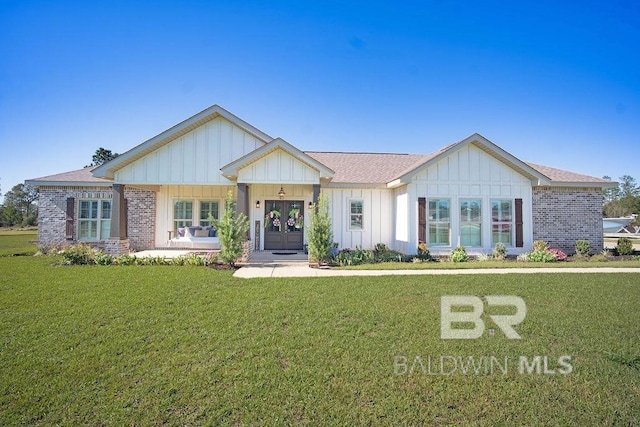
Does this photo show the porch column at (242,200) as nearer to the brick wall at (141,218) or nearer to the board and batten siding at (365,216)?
the board and batten siding at (365,216)

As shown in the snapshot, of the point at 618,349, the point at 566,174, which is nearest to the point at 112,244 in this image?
the point at 618,349

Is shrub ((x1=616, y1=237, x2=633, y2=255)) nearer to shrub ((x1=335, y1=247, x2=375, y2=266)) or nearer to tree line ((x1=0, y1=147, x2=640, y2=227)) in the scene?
shrub ((x1=335, y1=247, x2=375, y2=266))

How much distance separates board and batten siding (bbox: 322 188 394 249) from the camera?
13737 millimetres

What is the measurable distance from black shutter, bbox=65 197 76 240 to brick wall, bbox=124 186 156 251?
2.31m

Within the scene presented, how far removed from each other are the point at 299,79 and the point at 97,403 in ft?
45.0

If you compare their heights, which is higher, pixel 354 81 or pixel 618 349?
pixel 354 81

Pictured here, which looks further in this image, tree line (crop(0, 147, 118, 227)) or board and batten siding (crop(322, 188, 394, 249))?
tree line (crop(0, 147, 118, 227))

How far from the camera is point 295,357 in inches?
157

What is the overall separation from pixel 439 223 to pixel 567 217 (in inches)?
229

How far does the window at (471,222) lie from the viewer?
1266 cm

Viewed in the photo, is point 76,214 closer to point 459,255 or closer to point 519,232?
point 459,255

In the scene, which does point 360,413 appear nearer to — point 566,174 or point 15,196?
point 566,174

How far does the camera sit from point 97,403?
10.1 feet

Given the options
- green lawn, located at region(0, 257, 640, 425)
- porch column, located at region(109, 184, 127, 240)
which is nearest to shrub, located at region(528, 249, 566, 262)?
green lawn, located at region(0, 257, 640, 425)
